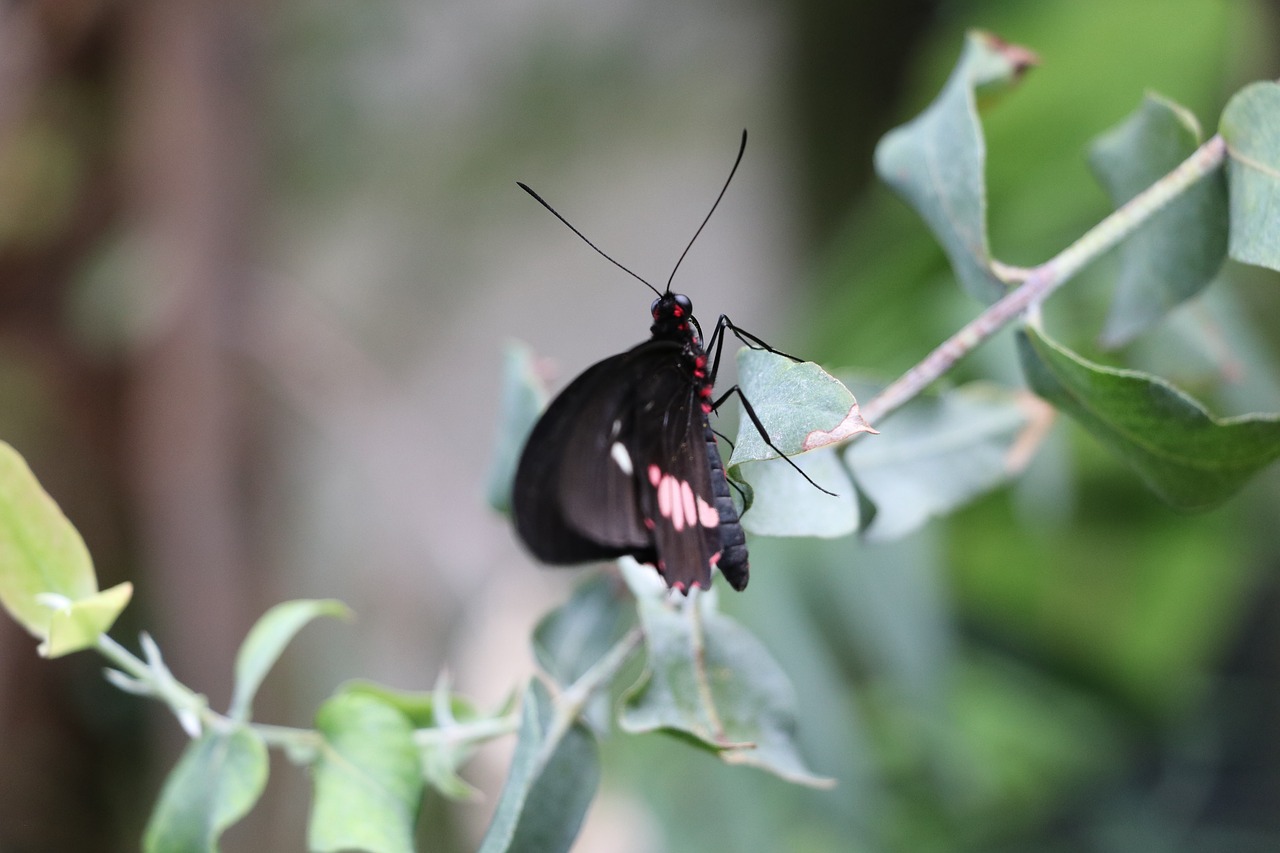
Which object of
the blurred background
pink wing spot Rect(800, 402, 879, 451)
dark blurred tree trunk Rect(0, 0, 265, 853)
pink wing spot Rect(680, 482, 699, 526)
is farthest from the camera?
dark blurred tree trunk Rect(0, 0, 265, 853)

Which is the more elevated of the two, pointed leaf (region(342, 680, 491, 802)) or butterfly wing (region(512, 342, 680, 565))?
butterfly wing (region(512, 342, 680, 565))

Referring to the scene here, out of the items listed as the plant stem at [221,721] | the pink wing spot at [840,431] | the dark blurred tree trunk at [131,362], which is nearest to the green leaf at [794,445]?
the pink wing spot at [840,431]

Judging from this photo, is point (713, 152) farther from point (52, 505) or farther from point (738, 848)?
point (52, 505)

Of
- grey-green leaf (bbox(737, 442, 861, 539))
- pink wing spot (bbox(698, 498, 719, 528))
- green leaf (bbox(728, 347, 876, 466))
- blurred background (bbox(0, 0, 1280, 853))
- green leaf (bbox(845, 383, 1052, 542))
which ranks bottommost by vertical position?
blurred background (bbox(0, 0, 1280, 853))

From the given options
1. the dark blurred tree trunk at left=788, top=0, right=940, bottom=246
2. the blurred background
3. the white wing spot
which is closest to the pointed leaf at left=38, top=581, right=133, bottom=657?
the white wing spot

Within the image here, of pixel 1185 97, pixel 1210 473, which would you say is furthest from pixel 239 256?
pixel 1210 473

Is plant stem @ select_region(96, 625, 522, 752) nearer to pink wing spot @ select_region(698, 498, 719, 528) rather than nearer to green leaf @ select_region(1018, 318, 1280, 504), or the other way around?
pink wing spot @ select_region(698, 498, 719, 528)

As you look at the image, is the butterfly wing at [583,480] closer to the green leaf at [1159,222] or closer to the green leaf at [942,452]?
the green leaf at [942,452]
